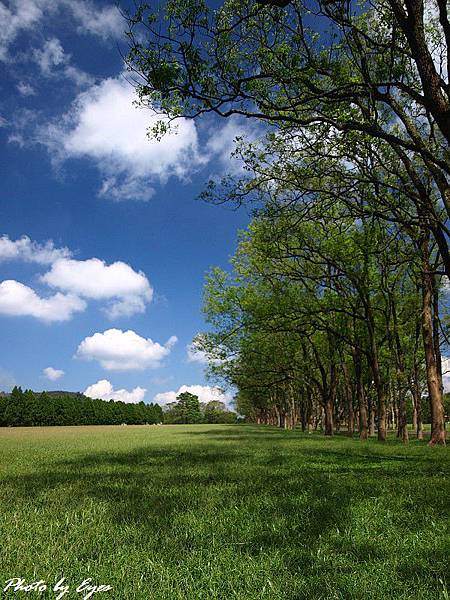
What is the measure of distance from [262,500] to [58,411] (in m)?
117

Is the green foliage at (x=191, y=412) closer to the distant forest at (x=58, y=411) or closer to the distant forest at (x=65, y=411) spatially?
the distant forest at (x=65, y=411)

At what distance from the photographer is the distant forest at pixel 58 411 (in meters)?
102

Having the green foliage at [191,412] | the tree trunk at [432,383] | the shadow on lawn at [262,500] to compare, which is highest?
the tree trunk at [432,383]

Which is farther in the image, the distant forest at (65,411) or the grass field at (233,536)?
the distant forest at (65,411)

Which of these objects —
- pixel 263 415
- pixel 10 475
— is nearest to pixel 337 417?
pixel 263 415

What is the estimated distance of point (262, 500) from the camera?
305 inches

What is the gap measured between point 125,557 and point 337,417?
7053 centimetres

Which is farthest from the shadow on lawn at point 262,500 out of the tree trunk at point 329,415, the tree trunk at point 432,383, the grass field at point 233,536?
the tree trunk at point 329,415

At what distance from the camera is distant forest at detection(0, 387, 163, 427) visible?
336ft

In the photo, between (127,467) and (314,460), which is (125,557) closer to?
(127,467)

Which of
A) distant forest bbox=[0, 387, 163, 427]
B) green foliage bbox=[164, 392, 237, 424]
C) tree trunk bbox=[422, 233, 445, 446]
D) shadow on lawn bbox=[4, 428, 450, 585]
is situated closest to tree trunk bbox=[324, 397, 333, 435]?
tree trunk bbox=[422, 233, 445, 446]

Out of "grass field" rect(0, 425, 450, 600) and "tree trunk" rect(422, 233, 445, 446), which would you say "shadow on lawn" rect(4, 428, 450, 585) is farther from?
"tree trunk" rect(422, 233, 445, 446)

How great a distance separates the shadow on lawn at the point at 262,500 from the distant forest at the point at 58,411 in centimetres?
10057

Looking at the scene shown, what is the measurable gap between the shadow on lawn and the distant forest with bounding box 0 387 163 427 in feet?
330
